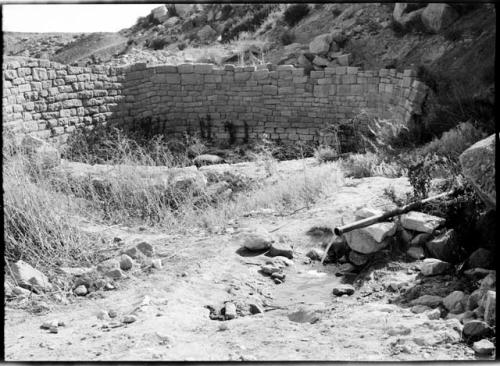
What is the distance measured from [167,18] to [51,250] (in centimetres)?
2316

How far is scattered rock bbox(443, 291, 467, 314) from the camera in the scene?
4.92 meters

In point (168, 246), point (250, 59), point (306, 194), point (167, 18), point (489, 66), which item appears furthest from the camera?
point (167, 18)

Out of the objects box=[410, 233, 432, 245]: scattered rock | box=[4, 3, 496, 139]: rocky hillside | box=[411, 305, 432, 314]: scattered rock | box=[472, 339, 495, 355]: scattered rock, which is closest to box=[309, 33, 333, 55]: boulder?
box=[4, 3, 496, 139]: rocky hillside

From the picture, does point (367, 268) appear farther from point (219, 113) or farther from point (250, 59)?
point (250, 59)

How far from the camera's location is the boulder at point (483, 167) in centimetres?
475

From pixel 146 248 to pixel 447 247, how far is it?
269cm

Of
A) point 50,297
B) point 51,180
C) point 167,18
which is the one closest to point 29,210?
point 50,297

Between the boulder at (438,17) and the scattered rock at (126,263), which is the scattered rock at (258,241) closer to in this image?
the scattered rock at (126,263)

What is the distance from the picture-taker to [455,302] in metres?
4.98

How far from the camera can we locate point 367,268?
6.23 metres

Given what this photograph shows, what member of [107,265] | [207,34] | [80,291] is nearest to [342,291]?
[107,265]

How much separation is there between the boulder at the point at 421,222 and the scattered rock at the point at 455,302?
3.96 feet

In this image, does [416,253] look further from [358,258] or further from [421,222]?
[358,258]

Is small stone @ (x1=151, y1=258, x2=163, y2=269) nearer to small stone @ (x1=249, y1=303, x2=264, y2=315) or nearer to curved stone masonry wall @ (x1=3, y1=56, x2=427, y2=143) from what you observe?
small stone @ (x1=249, y1=303, x2=264, y2=315)
